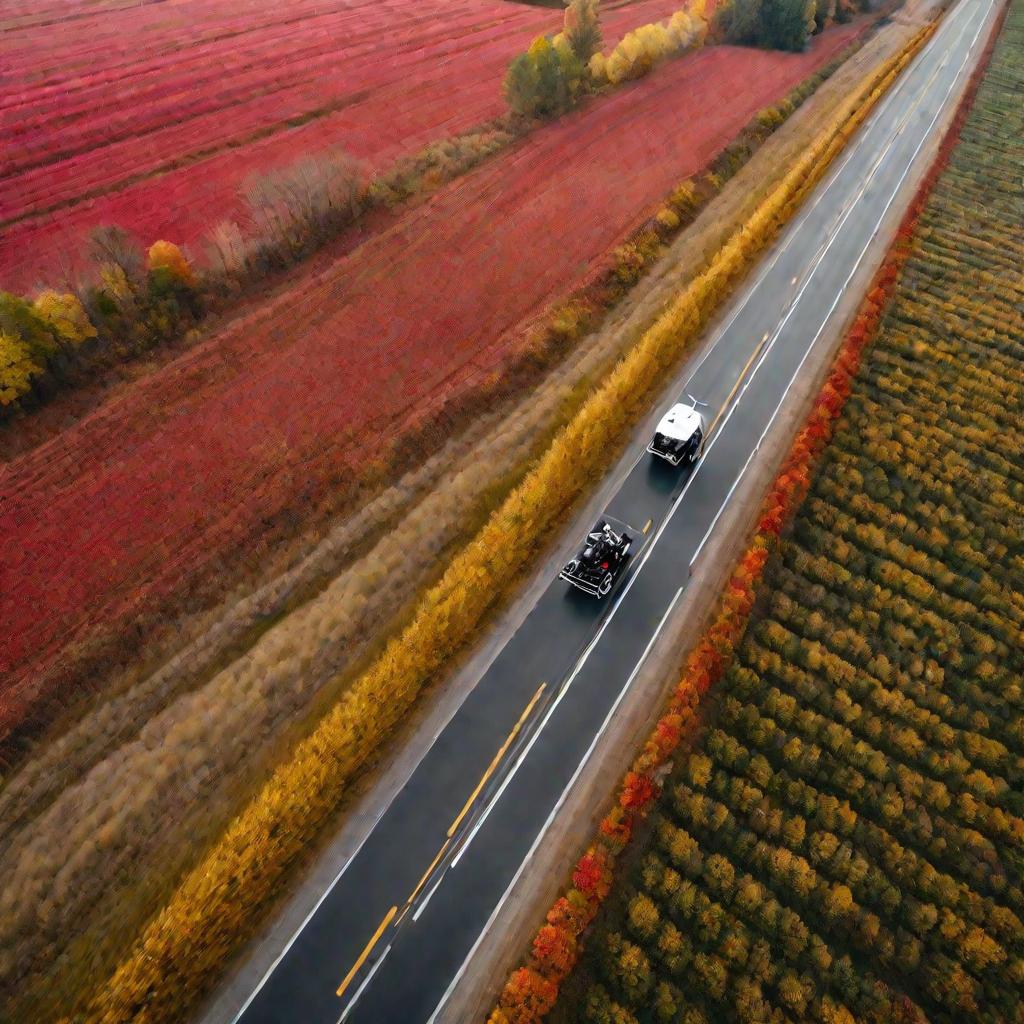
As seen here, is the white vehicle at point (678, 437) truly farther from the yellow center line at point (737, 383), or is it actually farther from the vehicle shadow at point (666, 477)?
the yellow center line at point (737, 383)

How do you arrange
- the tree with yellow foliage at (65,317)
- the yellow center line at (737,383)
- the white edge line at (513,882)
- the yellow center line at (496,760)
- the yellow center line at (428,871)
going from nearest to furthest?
the white edge line at (513,882) < the yellow center line at (428,871) < the yellow center line at (496,760) < the yellow center line at (737,383) < the tree with yellow foliage at (65,317)

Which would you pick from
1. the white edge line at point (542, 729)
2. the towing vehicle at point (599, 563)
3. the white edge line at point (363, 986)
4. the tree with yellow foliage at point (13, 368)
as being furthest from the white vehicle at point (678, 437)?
the tree with yellow foliage at point (13, 368)

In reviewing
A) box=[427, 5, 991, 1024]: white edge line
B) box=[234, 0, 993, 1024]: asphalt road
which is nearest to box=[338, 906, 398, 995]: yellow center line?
box=[234, 0, 993, 1024]: asphalt road

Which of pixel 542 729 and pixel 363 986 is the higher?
pixel 542 729

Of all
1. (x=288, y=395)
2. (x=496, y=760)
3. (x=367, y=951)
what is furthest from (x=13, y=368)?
(x=367, y=951)

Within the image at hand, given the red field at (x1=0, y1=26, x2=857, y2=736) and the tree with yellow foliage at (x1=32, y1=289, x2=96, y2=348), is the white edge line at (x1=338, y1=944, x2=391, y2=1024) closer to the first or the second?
the red field at (x1=0, y1=26, x2=857, y2=736)

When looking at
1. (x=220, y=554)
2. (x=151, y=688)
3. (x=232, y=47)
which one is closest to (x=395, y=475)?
(x=220, y=554)

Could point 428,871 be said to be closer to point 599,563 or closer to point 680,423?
point 599,563
